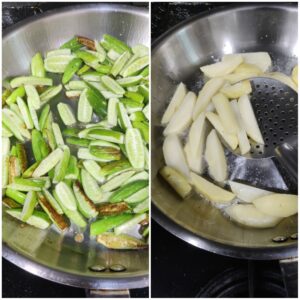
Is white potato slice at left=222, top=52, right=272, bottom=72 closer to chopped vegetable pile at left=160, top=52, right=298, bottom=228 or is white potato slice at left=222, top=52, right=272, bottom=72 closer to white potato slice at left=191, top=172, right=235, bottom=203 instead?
chopped vegetable pile at left=160, top=52, right=298, bottom=228

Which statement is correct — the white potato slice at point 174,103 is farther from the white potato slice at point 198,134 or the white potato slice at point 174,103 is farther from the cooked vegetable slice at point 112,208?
the cooked vegetable slice at point 112,208

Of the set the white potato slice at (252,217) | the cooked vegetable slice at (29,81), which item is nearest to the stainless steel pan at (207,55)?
the white potato slice at (252,217)

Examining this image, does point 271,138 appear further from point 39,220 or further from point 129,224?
point 39,220

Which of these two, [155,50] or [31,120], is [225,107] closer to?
[155,50]

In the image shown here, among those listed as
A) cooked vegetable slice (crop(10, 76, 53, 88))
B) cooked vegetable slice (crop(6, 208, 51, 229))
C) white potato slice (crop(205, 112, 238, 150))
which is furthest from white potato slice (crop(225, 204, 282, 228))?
cooked vegetable slice (crop(10, 76, 53, 88))

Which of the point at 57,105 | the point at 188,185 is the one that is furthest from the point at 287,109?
the point at 57,105
